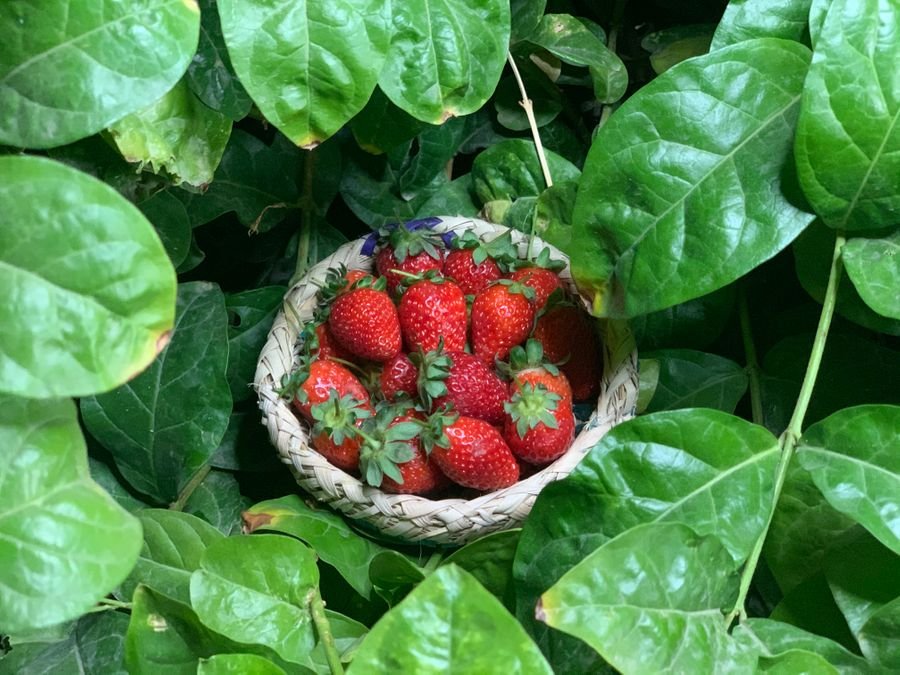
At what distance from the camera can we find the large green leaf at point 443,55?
74 centimetres

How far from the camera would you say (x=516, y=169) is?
108 cm

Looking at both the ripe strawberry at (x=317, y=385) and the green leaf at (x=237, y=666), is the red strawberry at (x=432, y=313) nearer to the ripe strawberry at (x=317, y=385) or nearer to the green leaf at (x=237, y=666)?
the ripe strawberry at (x=317, y=385)

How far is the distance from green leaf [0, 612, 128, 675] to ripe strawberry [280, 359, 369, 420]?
0.92 feet

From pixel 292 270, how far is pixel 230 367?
0.17 metres

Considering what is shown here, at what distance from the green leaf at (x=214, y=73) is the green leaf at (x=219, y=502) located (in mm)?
442

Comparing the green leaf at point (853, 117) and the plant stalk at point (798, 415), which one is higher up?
the green leaf at point (853, 117)

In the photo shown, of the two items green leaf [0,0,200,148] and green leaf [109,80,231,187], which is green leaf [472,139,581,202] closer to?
green leaf [109,80,231,187]

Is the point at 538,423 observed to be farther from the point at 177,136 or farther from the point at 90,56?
the point at 90,56

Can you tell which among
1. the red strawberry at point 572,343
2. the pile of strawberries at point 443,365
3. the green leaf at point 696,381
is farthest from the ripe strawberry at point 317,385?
the green leaf at point 696,381

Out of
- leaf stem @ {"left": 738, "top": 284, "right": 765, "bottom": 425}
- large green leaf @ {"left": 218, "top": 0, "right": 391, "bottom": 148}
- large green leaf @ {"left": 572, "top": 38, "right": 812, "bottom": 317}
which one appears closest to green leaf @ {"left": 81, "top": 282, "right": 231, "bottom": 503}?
large green leaf @ {"left": 218, "top": 0, "right": 391, "bottom": 148}

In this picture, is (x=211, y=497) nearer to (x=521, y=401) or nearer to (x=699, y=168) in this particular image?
(x=521, y=401)

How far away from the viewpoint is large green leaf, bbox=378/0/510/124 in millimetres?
738

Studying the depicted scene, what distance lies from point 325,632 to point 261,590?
7 cm

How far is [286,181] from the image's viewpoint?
3.47 feet
